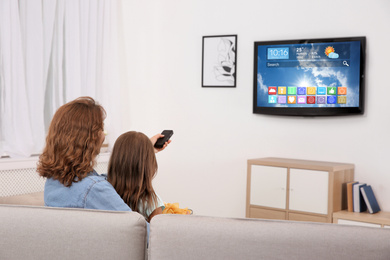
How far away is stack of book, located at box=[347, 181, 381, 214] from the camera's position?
13.0ft

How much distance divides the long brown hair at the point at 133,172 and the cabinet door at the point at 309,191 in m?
2.27

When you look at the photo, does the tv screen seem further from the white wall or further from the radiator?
the radiator

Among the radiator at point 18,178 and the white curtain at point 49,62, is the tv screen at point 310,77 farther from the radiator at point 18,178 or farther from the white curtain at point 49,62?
the radiator at point 18,178

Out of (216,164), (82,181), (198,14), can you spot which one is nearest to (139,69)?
(198,14)

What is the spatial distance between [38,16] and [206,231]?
3.27 metres

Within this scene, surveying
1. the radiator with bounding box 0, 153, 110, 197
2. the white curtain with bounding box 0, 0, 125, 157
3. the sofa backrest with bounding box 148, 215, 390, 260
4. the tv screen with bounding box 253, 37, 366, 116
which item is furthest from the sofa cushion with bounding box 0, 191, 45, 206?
the tv screen with bounding box 253, 37, 366, 116

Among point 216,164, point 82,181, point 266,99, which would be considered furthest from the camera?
point 216,164

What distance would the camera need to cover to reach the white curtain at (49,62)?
158 inches

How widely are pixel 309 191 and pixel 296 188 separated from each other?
11cm

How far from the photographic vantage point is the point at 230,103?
4.93m

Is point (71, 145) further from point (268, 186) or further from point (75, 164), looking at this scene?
point (268, 186)

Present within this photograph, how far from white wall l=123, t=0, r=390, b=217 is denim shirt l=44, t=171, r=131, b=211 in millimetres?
2929

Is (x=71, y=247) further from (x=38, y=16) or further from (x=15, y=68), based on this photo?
(x=38, y=16)

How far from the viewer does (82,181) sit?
6.08 feet
